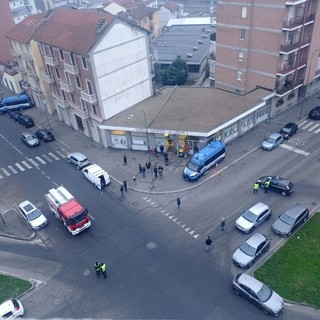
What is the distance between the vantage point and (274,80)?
51062 millimetres

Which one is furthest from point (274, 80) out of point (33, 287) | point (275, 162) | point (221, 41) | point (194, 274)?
point (33, 287)

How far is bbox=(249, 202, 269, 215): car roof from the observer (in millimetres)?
33862

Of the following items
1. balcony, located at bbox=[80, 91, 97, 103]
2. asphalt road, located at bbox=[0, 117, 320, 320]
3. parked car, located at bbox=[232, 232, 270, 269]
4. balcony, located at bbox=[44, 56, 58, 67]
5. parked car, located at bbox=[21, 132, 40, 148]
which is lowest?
asphalt road, located at bbox=[0, 117, 320, 320]

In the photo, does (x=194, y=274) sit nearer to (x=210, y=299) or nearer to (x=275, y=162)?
(x=210, y=299)

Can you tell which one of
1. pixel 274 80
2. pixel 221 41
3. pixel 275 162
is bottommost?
pixel 275 162

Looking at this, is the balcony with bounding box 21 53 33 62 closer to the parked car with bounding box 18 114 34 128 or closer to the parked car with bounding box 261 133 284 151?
the parked car with bounding box 18 114 34 128

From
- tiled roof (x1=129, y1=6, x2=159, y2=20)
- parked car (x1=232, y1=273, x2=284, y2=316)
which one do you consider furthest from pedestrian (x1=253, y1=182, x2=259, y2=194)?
tiled roof (x1=129, y1=6, x2=159, y2=20)

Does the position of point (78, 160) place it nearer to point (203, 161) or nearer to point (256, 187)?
point (203, 161)

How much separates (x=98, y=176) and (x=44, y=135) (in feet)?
57.9

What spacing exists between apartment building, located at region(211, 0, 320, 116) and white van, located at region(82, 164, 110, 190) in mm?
29128

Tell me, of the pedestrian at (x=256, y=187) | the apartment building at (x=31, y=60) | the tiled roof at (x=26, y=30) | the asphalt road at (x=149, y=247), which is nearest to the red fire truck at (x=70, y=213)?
the asphalt road at (x=149, y=247)

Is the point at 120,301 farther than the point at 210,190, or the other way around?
the point at 210,190

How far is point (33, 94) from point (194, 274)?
50.9 m

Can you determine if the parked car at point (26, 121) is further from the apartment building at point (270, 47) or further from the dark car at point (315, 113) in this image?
the dark car at point (315, 113)
